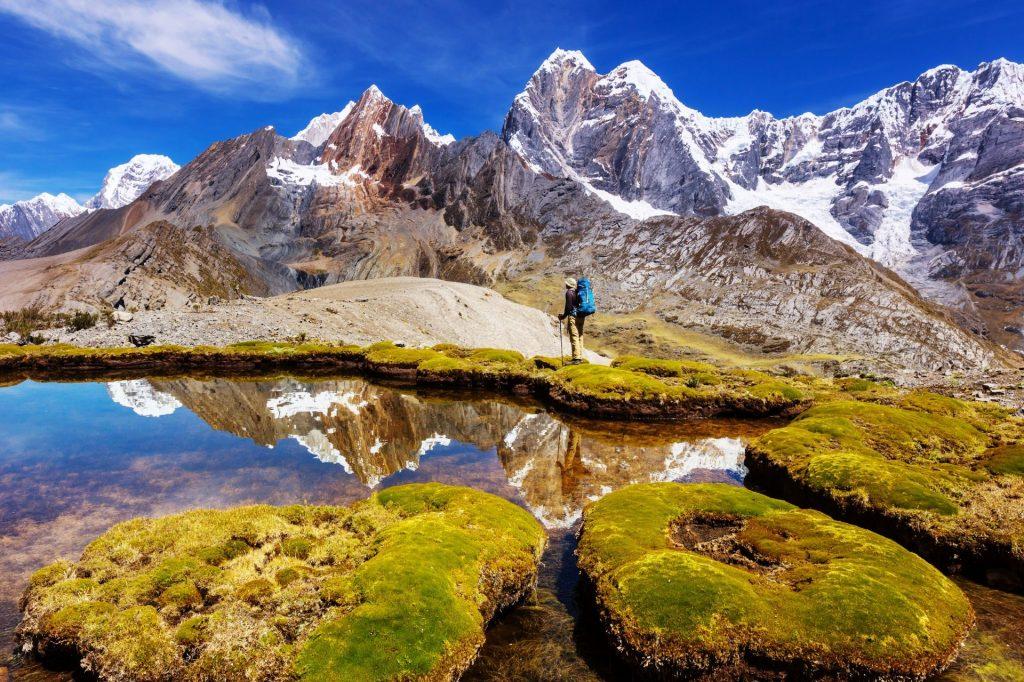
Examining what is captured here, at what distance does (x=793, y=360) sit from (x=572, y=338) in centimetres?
13078

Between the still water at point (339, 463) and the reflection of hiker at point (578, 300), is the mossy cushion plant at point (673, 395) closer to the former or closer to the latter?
the still water at point (339, 463)

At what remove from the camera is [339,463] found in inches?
811

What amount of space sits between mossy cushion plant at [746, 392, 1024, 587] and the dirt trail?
169 feet

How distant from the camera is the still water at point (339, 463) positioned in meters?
10.9

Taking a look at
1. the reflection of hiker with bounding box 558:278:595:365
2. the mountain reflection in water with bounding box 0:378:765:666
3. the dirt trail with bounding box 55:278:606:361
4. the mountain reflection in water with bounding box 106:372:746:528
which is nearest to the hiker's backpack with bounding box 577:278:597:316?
A: the reflection of hiker with bounding box 558:278:595:365

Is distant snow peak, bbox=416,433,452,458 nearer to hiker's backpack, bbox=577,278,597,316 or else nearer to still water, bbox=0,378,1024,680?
still water, bbox=0,378,1024,680

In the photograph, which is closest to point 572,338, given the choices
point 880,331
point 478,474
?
point 478,474

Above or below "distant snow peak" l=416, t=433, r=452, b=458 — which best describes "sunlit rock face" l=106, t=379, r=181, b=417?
above

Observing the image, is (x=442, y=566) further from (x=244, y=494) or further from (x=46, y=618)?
(x=244, y=494)

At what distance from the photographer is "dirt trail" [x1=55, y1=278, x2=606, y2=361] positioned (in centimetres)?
5688

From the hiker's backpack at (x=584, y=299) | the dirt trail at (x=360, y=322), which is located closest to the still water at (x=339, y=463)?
the hiker's backpack at (x=584, y=299)

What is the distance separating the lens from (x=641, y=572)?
419 inches

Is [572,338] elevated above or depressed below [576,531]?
above

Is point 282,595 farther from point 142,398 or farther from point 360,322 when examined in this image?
point 360,322
